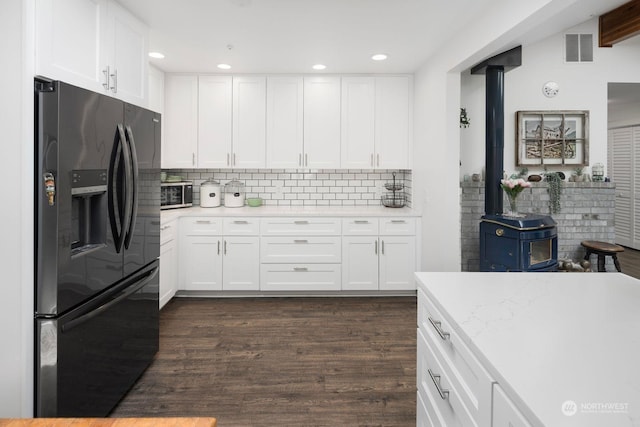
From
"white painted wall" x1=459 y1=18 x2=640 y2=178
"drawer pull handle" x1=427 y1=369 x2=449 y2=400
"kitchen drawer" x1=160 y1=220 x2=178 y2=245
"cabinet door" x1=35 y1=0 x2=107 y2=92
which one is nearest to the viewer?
"drawer pull handle" x1=427 y1=369 x2=449 y2=400

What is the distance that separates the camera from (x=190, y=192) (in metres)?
A: 4.67

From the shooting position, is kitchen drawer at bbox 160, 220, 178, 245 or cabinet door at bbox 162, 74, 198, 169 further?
cabinet door at bbox 162, 74, 198, 169

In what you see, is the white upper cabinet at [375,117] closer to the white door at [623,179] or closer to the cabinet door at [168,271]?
the cabinet door at [168,271]

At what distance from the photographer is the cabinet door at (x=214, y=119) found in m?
4.46

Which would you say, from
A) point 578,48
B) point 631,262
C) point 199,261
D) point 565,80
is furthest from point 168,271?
point 631,262

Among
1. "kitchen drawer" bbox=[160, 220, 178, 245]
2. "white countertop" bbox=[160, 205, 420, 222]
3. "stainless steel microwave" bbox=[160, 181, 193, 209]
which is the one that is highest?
"stainless steel microwave" bbox=[160, 181, 193, 209]

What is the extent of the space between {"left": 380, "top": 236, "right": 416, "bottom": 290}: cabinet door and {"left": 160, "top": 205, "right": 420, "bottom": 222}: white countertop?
278 mm

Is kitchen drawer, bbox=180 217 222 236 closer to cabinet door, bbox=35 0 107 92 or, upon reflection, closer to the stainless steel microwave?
the stainless steel microwave

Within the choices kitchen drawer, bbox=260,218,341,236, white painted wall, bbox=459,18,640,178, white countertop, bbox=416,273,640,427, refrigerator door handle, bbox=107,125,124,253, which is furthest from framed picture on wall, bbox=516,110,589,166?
refrigerator door handle, bbox=107,125,124,253

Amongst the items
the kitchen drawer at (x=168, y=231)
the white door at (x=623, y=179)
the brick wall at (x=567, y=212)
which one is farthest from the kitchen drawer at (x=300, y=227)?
the white door at (x=623, y=179)

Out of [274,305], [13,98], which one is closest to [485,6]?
[13,98]

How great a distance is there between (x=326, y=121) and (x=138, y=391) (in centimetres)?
318

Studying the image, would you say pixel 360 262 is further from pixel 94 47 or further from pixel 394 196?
pixel 94 47

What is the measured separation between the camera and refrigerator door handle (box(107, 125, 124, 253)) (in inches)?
81.6
